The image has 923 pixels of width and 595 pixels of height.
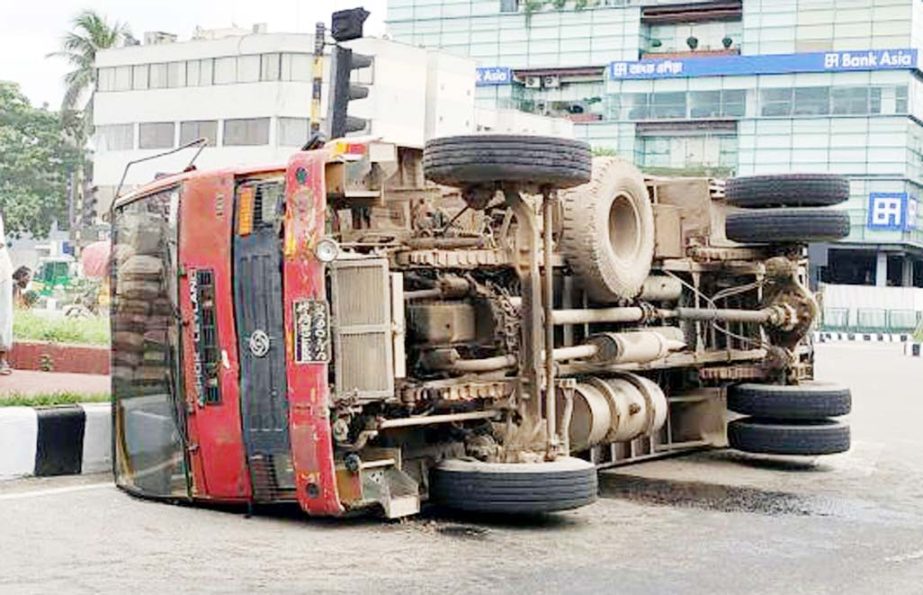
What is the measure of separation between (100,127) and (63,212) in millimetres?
16342

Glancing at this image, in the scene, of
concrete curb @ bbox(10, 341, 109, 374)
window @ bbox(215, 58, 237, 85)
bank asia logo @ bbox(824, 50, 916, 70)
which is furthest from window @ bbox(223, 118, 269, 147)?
concrete curb @ bbox(10, 341, 109, 374)

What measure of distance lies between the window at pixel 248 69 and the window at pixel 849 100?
2862cm

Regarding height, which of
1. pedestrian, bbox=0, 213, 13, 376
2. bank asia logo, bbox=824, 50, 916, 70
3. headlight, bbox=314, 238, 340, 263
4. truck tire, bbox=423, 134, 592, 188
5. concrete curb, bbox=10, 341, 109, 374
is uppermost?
bank asia logo, bbox=824, 50, 916, 70

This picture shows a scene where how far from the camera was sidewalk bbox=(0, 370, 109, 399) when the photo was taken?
10133 mm

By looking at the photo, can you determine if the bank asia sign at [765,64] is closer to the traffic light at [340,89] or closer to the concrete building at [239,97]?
the concrete building at [239,97]

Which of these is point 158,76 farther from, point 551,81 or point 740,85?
point 740,85

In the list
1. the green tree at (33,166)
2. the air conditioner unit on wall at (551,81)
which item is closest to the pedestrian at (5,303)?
the green tree at (33,166)

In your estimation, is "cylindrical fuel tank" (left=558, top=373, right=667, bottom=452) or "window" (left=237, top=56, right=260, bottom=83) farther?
"window" (left=237, top=56, right=260, bottom=83)

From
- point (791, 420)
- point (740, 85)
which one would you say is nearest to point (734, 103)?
point (740, 85)

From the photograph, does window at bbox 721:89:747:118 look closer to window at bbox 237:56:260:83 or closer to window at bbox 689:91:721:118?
window at bbox 689:91:721:118

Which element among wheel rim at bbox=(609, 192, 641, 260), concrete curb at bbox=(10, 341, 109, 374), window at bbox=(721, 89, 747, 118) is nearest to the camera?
wheel rim at bbox=(609, 192, 641, 260)

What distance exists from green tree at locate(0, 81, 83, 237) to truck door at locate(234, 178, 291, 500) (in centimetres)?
6685

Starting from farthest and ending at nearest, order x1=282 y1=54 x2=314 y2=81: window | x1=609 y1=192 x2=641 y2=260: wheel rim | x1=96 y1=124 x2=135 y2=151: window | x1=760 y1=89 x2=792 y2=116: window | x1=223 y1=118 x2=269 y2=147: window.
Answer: x1=760 y1=89 x2=792 y2=116: window
x1=96 y1=124 x2=135 y2=151: window
x1=223 y1=118 x2=269 y2=147: window
x1=282 y1=54 x2=314 y2=81: window
x1=609 y1=192 x2=641 y2=260: wheel rim

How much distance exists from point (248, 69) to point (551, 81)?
26005mm
